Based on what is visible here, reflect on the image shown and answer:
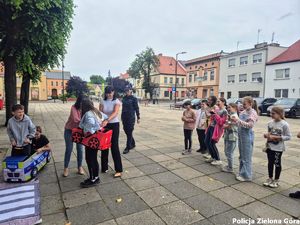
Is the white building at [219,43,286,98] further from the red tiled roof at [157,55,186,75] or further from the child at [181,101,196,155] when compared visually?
the child at [181,101,196,155]

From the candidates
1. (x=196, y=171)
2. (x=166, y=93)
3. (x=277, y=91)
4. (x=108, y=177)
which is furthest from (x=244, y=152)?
(x=166, y=93)

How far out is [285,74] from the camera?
29.8 meters

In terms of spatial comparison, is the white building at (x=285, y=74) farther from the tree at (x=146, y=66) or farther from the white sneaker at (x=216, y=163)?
the tree at (x=146, y=66)

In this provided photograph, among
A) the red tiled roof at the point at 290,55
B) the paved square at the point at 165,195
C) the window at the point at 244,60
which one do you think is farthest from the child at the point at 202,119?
the window at the point at 244,60

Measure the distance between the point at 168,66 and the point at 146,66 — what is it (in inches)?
377

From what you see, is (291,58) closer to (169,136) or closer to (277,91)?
(277,91)

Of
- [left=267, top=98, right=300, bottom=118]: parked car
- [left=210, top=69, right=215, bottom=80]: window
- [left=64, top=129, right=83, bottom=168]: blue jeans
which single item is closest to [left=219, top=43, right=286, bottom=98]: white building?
[left=210, top=69, right=215, bottom=80]: window

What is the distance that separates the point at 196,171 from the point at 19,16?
7.70 m

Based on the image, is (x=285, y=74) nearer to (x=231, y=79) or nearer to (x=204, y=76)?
(x=231, y=79)

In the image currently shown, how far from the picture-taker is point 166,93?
6272 centimetres

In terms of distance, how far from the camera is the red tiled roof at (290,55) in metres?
29.0

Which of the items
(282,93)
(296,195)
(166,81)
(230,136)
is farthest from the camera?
(166,81)

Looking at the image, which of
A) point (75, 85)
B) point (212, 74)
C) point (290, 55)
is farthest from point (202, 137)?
point (75, 85)

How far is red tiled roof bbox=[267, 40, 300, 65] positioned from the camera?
2902cm
